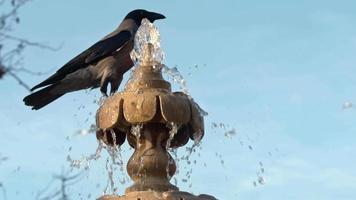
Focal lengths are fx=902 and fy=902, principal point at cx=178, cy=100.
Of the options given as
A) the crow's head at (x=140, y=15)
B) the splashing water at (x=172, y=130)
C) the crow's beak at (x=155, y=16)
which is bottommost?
the splashing water at (x=172, y=130)

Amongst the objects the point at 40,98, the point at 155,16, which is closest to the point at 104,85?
the point at 40,98

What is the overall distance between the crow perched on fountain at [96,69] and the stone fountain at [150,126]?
1919 mm

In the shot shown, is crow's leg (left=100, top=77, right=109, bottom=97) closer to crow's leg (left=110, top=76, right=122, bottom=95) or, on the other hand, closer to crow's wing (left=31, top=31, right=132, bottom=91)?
crow's leg (left=110, top=76, right=122, bottom=95)

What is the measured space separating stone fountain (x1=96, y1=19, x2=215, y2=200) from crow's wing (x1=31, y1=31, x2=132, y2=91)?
6.96 feet

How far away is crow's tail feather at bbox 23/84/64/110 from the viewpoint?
7215 mm

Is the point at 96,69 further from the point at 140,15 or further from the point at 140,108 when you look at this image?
the point at 140,108

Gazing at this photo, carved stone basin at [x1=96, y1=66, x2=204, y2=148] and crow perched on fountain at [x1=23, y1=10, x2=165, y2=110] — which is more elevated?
crow perched on fountain at [x1=23, y1=10, x2=165, y2=110]

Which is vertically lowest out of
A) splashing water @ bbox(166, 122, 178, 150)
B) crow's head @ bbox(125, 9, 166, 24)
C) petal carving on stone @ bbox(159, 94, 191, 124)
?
splashing water @ bbox(166, 122, 178, 150)

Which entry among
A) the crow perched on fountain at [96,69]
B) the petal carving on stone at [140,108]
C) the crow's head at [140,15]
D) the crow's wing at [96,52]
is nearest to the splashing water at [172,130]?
the petal carving on stone at [140,108]

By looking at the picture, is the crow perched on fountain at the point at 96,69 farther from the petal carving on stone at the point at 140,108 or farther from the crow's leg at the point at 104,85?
the petal carving on stone at the point at 140,108

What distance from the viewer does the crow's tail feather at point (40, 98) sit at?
284 inches

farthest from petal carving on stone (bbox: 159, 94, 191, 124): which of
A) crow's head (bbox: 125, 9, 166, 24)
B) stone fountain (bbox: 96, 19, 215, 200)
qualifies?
crow's head (bbox: 125, 9, 166, 24)

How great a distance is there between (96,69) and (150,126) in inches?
94.8

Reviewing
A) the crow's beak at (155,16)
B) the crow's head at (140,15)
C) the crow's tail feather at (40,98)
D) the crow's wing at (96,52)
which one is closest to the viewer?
the crow's tail feather at (40,98)
